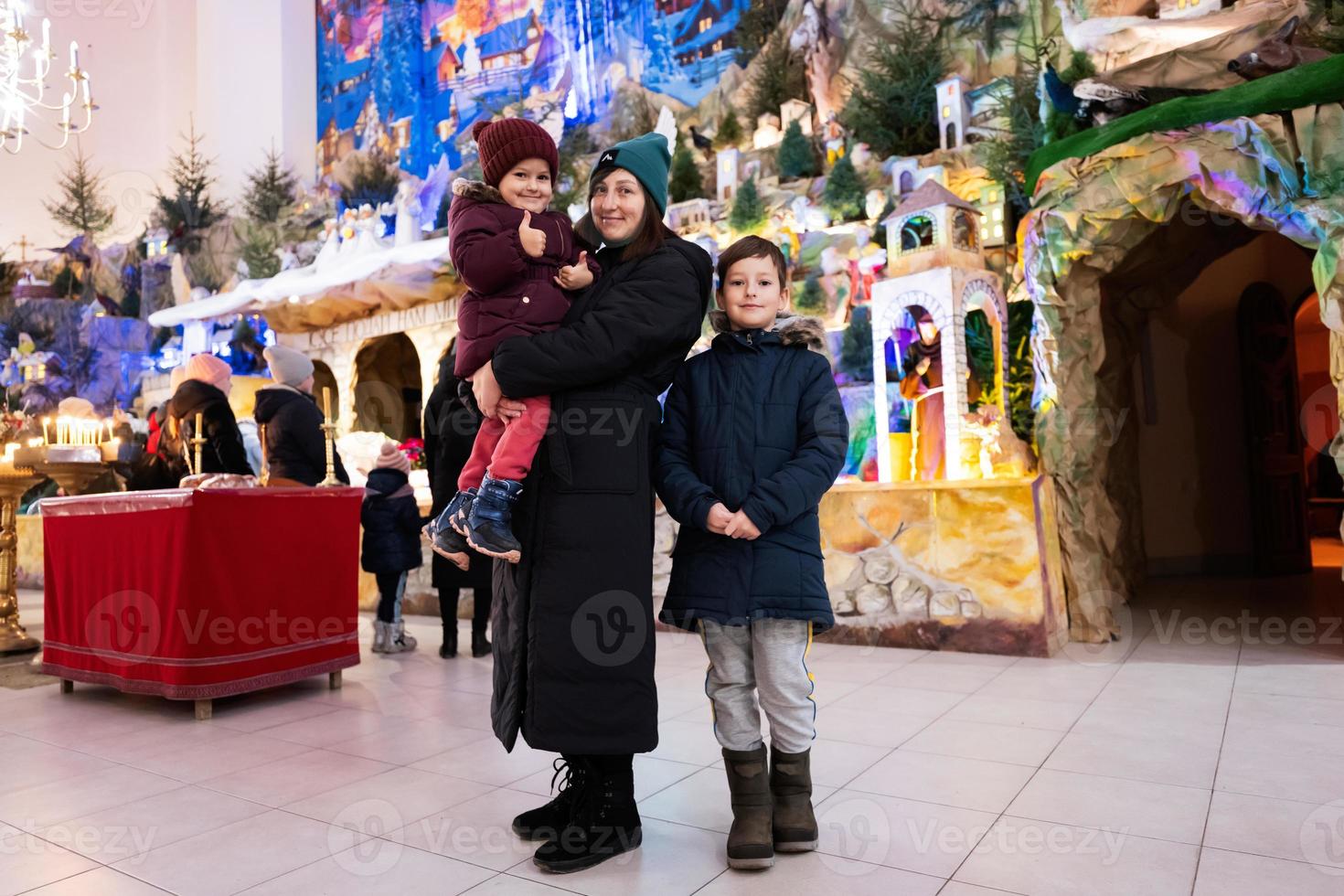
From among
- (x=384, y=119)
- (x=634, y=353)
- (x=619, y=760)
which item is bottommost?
(x=619, y=760)

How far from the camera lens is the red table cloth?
3.28 metres

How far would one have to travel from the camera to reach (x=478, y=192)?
1.88m

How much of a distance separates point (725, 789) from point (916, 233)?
3.71 meters

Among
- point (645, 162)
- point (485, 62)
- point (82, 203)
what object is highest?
point (485, 62)

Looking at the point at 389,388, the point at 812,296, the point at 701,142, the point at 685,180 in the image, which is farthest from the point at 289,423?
the point at 389,388

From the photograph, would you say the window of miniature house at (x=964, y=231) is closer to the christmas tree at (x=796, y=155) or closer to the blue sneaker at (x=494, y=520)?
the christmas tree at (x=796, y=155)

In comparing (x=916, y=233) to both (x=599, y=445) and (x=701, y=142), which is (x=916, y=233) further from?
(x=701, y=142)

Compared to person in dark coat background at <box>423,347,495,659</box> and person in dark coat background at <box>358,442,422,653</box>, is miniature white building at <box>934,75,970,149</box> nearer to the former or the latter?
person in dark coat background at <box>423,347,495,659</box>

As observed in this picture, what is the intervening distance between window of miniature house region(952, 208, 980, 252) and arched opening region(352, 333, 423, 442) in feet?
28.7

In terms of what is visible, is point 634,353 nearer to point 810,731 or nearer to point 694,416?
point 694,416

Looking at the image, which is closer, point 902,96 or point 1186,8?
point 1186,8

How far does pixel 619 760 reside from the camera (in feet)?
6.35

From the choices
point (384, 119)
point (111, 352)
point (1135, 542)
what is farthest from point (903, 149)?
point (111, 352)

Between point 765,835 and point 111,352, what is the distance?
17.8 m
